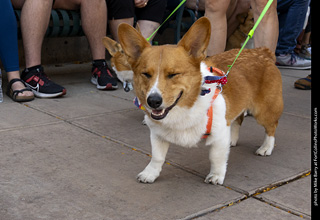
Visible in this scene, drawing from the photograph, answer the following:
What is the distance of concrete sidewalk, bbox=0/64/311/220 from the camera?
2.45 meters

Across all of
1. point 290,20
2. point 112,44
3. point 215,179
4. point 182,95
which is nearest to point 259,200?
point 215,179

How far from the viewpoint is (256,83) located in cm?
333

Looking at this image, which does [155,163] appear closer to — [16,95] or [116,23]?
[16,95]

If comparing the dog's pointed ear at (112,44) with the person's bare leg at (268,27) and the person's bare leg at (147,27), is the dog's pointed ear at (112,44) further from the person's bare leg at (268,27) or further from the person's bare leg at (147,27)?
the person's bare leg at (268,27)

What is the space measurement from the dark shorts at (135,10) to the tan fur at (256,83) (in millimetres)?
2250

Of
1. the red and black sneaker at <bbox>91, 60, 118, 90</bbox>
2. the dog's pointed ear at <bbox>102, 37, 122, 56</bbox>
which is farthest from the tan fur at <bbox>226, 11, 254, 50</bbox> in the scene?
the dog's pointed ear at <bbox>102, 37, 122, 56</bbox>

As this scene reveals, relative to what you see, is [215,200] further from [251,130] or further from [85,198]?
[251,130]

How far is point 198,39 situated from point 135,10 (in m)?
3.16

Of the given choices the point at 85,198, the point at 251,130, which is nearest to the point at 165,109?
the point at 85,198

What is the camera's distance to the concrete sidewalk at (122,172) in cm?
245

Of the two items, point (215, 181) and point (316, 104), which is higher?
point (316, 104)

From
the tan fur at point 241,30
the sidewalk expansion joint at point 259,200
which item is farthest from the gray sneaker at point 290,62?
the sidewalk expansion joint at point 259,200

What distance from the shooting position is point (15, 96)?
15.3ft

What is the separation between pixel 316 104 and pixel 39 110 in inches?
148
